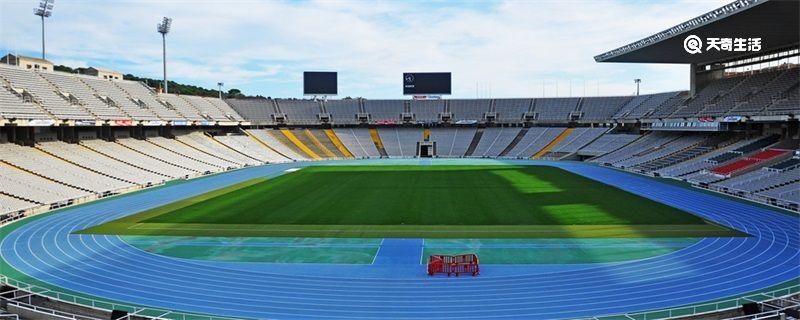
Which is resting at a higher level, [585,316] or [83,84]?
[83,84]

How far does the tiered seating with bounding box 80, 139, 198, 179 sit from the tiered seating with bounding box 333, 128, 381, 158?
26994 millimetres

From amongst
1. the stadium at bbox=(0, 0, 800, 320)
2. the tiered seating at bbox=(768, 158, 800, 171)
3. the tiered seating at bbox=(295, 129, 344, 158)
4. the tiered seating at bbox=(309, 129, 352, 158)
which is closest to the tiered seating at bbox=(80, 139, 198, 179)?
the stadium at bbox=(0, 0, 800, 320)

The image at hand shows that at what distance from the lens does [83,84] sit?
5069 centimetres

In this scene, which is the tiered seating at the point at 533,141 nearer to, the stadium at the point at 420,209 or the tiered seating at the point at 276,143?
the stadium at the point at 420,209

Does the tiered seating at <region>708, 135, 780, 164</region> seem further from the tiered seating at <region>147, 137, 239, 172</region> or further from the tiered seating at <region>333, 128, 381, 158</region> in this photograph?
the tiered seating at <region>147, 137, 239, 172</region>

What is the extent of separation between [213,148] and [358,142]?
21156 millimetres

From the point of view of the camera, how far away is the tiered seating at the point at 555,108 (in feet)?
252

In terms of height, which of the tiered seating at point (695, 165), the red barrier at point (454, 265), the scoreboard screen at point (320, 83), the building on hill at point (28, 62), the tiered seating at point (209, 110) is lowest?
the red barrier at point (454, 265)

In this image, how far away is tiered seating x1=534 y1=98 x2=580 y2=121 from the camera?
76688 mm

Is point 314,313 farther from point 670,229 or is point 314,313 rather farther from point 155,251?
point 670,229

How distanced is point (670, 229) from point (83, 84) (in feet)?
165

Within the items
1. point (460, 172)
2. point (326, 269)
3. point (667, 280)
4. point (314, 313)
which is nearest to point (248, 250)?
point (326, 269)

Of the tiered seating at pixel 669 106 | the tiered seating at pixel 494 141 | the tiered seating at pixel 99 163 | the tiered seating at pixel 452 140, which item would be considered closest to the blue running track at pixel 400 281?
the tiered seating at pixel 99 163

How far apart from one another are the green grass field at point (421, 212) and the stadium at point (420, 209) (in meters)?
0.20
